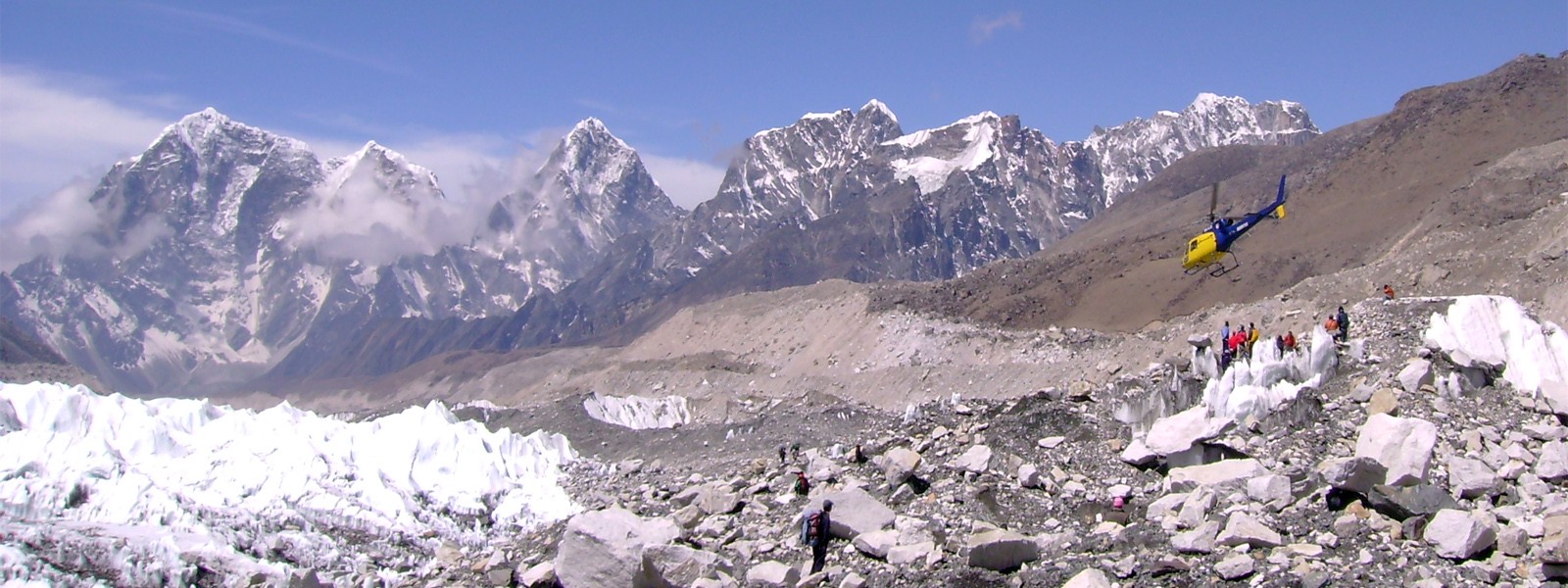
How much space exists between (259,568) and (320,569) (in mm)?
1115

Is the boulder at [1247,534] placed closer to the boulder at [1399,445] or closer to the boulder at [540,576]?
the boulder at [1399,445]

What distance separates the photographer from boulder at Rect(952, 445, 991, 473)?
18.2m

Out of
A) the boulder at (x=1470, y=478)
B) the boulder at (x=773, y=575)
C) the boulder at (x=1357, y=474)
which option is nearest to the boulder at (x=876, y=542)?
the boulder at (x=773, y=575)

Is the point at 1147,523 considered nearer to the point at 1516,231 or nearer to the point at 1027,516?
the point at 1027,516

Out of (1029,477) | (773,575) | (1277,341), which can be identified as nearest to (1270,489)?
(1029,477)

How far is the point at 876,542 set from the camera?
15.5m

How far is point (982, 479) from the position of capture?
17.8 meters

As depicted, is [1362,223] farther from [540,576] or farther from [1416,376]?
[540,576]

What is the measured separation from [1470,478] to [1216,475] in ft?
9.18

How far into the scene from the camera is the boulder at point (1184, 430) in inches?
695

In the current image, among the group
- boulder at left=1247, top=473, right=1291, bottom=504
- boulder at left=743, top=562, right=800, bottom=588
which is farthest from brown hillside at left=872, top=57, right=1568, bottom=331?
boulder at left=743, top=562, right=800, bottom=588

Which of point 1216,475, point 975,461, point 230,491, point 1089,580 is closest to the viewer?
point 1089,580

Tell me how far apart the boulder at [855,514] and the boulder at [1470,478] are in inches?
260

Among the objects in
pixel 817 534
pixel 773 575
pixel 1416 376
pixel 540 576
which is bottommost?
pixel 773 575
